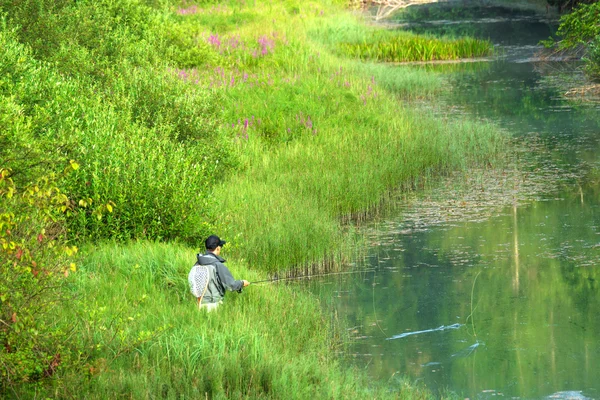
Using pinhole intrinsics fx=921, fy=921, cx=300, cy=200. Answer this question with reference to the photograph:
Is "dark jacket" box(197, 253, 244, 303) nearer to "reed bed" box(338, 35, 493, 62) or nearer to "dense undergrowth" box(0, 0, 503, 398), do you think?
"dense undergrowth" box(0, 0, 503, 398)

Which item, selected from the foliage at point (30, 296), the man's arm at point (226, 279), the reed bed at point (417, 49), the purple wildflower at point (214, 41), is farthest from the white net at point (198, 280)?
the reed bed at point (417, 49)

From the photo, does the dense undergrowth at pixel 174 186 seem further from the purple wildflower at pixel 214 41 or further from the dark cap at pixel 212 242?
the purple wildflower at pixel 214 41

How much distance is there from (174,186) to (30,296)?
4.88 metres

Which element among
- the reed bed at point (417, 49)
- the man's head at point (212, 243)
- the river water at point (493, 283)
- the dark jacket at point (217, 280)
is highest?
the man's head at point (212, 243)

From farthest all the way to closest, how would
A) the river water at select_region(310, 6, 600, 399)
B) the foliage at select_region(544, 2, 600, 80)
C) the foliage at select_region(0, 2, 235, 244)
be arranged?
1. the foliage at select_region(544, 2, 600, 80)
2. the foliage at select_region(0, 2, 235, 244)
3. the river water at select_region(310, 6, 600, 399)

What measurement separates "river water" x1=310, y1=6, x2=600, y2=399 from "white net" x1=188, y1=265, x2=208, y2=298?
1918 millimetres

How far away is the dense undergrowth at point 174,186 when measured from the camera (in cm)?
775

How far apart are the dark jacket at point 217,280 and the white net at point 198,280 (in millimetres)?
66

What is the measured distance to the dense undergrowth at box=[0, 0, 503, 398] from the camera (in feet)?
25.4

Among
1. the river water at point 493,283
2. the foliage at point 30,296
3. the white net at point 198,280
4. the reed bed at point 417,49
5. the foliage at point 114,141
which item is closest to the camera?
the foliage at point 30,296

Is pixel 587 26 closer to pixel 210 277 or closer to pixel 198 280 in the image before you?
pixel 210 277

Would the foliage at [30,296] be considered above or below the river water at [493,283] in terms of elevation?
above

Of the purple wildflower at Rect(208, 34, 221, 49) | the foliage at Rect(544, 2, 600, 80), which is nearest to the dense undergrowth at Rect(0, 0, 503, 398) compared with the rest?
the purple wildflower at Rect(208, 34, 221, 49)

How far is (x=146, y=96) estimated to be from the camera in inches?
648
